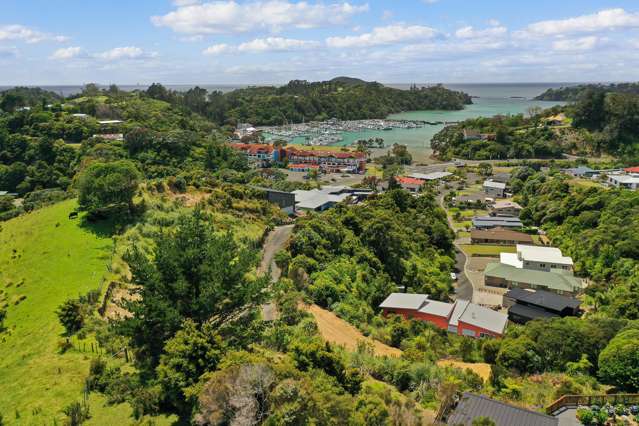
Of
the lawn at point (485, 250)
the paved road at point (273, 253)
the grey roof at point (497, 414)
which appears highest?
the grey roof at point (497, 414)

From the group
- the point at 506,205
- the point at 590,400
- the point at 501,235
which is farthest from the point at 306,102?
the point at 590,400

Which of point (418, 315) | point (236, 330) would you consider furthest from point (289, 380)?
point (418, 315)

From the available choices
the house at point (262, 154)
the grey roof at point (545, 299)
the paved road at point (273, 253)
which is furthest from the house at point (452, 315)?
the house at point (262, 154)

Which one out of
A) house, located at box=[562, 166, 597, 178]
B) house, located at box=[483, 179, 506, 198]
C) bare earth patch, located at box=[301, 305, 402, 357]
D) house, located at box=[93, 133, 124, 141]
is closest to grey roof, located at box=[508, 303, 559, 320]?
bare earth patch, located at box=[301, 305, 402, 357]

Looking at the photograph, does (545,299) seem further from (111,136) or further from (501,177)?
(111,136)

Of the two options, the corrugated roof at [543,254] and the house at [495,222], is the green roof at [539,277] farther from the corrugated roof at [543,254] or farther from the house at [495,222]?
the house at [495,222]

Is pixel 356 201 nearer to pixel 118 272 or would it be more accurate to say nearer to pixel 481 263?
pixel 481 263

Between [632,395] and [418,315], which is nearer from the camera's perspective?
[632,395]
